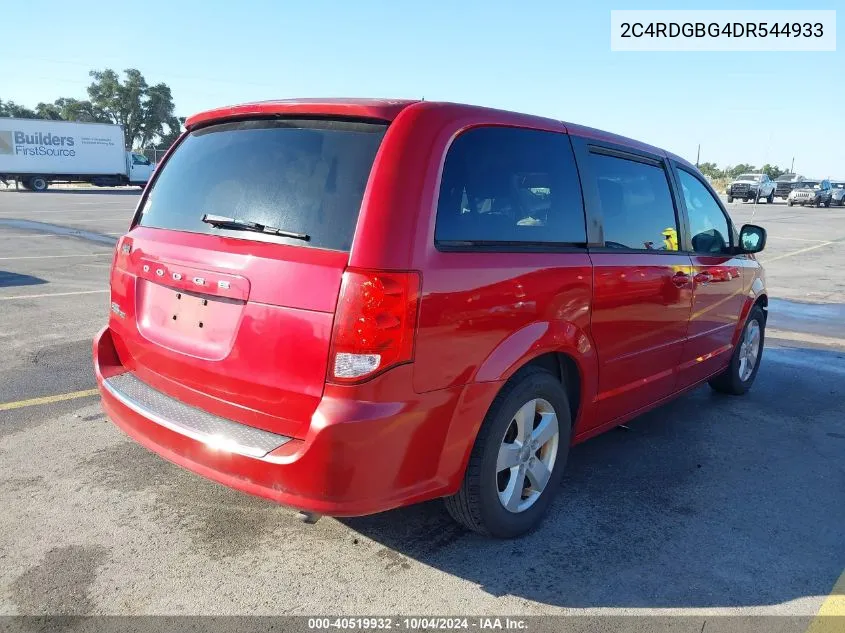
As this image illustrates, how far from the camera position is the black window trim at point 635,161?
11.6 ft

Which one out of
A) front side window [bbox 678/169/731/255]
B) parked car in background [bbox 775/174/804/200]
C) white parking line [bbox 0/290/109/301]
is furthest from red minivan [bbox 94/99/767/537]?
parked car in background [bbox 775/174/804/200]

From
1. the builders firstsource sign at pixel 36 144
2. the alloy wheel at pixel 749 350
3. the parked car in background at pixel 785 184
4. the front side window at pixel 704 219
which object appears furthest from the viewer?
the parked car in background at pixel 785 184

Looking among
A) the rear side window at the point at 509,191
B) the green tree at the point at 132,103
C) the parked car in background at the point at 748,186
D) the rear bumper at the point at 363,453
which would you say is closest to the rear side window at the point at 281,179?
the rear side window at the point at 509,191

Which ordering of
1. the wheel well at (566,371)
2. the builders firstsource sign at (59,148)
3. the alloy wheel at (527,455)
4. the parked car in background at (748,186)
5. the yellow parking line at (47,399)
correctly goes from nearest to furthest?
the alloy wheel at (527,455), the wheel well at (566,371), the yellow parking line at (47,399), the builders firstsource sign at (59,148), the parked car in background at (748,186)

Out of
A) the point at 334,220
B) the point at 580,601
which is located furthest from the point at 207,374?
the point at 580,601

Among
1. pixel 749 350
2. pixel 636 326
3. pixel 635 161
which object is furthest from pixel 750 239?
pixel 636 326

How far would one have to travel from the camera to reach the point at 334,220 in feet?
8.44

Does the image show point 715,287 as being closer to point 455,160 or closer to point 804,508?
point 804,508

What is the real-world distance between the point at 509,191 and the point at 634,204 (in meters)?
1.26

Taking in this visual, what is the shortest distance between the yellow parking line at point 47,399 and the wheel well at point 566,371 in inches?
130

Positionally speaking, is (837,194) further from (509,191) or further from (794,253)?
(509,191)

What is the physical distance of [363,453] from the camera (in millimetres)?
2463

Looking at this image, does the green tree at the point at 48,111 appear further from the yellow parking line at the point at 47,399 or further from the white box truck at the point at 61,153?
the yellow parking line at the point at 47,399

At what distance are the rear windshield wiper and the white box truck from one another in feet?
125
